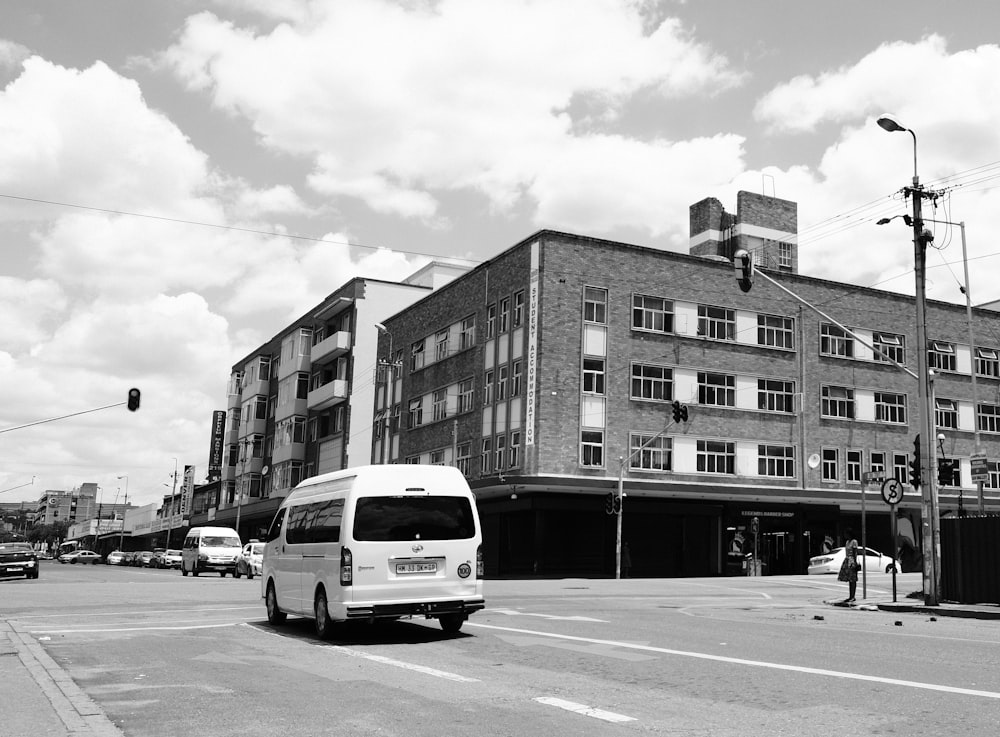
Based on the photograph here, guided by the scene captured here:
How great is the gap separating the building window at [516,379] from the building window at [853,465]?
1698cm

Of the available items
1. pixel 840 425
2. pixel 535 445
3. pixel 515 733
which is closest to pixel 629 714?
pixel 515 733

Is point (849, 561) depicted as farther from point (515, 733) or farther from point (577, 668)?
point (515, 733)

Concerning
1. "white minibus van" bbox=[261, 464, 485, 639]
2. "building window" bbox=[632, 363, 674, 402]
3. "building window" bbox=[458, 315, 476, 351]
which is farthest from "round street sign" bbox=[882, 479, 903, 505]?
"building window" bbox=[458, 315, 476, 351]

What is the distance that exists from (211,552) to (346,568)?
32487 mm

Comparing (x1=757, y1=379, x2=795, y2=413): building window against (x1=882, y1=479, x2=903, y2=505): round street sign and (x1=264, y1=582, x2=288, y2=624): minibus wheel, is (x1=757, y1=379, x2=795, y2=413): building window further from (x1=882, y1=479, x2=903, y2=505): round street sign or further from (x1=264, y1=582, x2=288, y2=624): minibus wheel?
(x1=264, y1=582, x2=288, y2=624): minibus wheel

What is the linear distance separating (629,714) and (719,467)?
132 ft

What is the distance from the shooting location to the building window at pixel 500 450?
44.6m

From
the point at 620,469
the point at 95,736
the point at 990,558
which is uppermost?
the point at 620,469

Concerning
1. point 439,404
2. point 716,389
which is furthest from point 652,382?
point 439,404

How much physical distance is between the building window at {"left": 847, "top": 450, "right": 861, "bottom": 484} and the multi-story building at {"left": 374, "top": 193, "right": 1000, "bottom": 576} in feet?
0.33

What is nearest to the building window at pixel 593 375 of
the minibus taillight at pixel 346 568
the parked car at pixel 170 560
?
the minibus taillight at pixel 346 568

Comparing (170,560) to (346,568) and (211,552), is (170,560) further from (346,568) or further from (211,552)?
(346,568)

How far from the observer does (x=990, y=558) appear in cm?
2122

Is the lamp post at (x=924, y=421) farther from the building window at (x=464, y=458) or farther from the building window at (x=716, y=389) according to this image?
the building window at (x=464, y=458)
